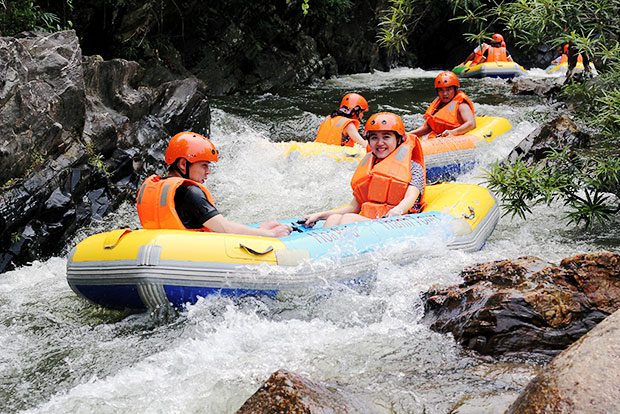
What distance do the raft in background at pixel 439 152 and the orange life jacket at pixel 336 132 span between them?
1.17ft

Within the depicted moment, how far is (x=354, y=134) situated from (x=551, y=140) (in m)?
2.56

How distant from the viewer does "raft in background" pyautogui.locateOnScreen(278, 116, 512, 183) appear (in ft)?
30.1

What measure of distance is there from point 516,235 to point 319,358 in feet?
11.0

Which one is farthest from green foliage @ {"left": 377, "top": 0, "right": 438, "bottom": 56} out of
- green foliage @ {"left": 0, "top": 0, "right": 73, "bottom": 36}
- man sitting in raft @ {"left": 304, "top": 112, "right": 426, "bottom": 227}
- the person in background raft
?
green foliage @ {"left": 0, "top": 0, "right": 73, "bottom": 36}

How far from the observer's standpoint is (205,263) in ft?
15.9

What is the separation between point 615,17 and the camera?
555 centimetres

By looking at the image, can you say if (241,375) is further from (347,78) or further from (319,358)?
(347,78)

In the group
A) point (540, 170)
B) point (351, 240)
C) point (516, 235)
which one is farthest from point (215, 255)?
point (516, 235)

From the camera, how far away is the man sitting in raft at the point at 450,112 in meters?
9.88

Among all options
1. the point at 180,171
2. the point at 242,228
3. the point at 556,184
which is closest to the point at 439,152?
the point at 556,184

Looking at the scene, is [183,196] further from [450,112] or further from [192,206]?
[450,112]

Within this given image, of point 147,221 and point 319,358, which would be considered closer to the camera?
point 319,358

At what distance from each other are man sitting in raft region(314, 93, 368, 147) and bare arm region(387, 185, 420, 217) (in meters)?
3.29

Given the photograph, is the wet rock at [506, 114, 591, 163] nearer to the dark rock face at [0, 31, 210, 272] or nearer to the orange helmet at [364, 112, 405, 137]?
the orange helmet at [364, 112, 405, 137]
